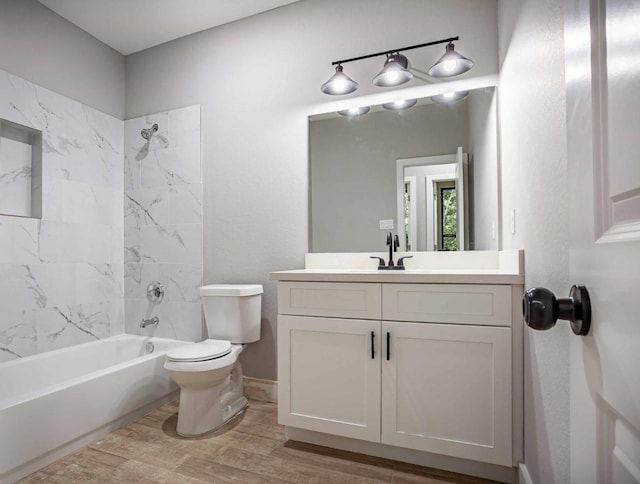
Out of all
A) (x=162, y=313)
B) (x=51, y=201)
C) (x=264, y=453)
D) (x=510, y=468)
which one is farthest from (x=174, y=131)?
(x=510, y=468)

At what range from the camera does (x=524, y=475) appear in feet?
4.56

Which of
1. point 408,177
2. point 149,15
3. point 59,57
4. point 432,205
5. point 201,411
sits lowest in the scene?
point 201,411

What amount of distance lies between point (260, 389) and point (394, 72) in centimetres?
227

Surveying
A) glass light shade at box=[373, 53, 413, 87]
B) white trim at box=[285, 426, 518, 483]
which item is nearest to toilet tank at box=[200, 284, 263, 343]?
white trim at box=[285, 426, 518, 483]

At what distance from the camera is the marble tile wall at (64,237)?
225 cm

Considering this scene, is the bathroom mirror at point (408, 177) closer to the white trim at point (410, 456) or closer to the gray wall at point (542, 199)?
the gray wall at point (542, 199)

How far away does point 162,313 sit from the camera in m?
2.84

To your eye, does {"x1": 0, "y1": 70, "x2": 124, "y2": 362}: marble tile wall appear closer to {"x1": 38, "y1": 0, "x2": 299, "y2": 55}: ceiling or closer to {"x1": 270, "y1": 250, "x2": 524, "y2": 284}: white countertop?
{"x1": 38, "y1": 0, "x2": 299, "y2": 55}: ceiling

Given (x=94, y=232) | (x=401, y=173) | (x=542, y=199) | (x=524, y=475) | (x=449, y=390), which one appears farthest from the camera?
(x=94, y=232)

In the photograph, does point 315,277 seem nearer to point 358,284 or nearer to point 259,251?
point 358,284

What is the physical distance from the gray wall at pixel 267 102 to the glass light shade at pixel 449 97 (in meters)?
0.16

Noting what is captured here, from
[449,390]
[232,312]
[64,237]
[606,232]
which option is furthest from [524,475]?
[64,237]

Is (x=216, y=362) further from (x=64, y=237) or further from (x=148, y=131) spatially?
(x=148, y=131)

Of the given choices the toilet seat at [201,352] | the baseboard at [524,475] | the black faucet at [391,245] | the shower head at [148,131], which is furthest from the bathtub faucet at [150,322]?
the baseboard at [524,475]
